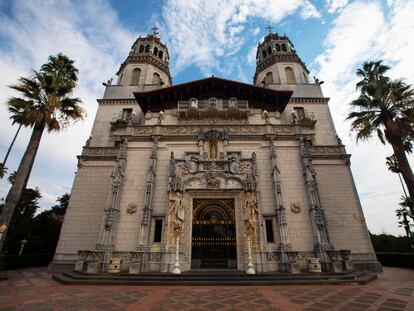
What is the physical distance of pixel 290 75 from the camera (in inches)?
1051

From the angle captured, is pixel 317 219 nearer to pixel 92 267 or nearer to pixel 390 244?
pixel 92 267

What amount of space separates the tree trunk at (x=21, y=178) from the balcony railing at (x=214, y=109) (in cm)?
1120

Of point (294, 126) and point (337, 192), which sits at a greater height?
point (294, 126)

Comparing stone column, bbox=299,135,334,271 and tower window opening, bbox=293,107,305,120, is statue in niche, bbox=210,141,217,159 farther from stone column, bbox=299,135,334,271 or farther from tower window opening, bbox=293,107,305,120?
tower window opening, bbox=293,107,305,120

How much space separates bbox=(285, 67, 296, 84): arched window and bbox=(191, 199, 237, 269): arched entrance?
61.0 ft

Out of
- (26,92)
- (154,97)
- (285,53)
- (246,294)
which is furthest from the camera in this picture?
(285,53)

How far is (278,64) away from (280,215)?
842 inches

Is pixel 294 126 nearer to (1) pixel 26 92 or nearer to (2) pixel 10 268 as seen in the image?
(1) pixel 26 92

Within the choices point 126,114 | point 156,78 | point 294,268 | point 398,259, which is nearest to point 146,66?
point 156,78

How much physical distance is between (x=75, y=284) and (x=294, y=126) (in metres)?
17.8

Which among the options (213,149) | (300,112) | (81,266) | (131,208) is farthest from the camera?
(300,112)

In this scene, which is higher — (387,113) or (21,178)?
(387,113)

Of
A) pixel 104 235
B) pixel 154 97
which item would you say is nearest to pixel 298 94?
pixel 154 97

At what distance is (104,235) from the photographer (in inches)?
520
